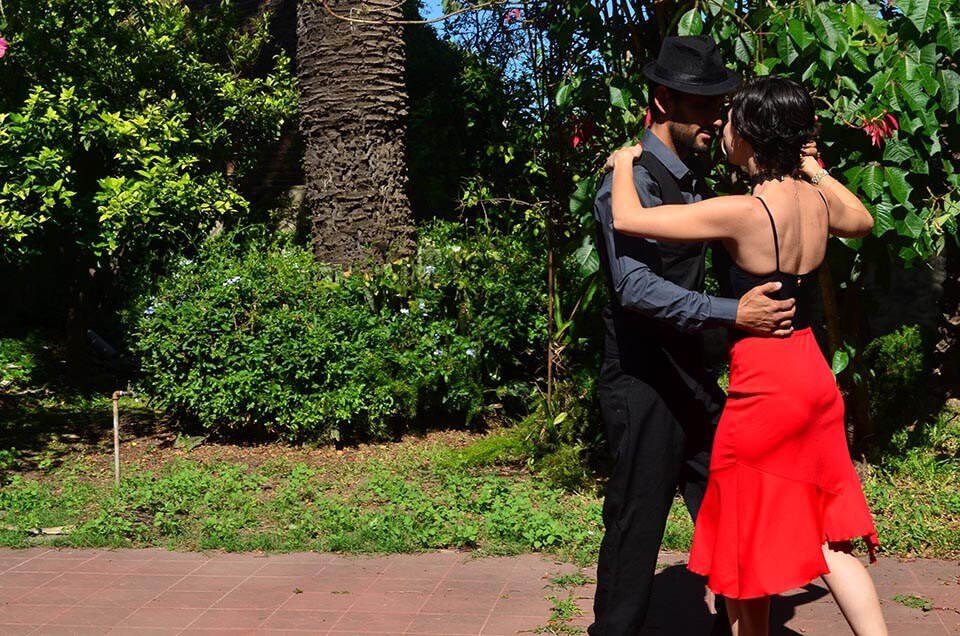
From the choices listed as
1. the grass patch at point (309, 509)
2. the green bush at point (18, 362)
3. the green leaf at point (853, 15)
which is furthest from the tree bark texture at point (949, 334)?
the green bush at point (18, 362)

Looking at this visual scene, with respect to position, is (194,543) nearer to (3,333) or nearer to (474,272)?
(474,272)

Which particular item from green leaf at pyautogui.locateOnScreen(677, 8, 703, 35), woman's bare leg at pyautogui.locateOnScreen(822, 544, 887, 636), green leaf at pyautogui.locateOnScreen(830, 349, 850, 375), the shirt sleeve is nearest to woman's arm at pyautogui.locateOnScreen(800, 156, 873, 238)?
the shirt sleeve

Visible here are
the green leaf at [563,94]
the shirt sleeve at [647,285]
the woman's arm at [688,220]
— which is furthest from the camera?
the green leaf at [563,94]

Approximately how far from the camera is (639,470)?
3.71 m

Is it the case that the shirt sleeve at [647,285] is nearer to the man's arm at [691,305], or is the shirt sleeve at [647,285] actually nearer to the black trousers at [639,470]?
the man's arm at [691,305]

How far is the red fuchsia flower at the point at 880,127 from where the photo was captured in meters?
5.06

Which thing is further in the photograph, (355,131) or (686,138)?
(355,131)

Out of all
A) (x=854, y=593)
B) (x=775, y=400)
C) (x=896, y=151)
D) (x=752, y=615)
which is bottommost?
(x=752, y=615)

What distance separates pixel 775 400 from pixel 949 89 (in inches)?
99.2

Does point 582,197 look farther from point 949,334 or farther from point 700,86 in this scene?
point 949,334

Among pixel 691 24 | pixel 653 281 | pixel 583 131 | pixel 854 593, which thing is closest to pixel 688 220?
pixel 653 281

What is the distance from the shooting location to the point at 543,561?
17.9 ft

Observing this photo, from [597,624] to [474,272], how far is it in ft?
15.7

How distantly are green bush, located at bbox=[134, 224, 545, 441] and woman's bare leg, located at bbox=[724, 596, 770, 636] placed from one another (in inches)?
172
